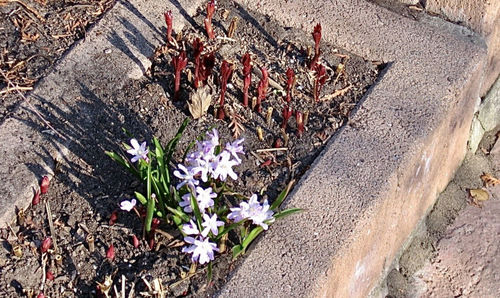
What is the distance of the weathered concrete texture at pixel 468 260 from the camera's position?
13.1ft

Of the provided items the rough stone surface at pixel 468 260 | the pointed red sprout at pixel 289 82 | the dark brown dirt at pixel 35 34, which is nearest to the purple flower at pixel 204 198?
the pointed red sprout at pixel 289 82

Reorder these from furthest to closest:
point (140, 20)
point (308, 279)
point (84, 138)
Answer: point (140, 20), point (84, 138), point (308, 279)

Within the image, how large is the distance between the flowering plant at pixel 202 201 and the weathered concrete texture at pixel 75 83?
416 millimetres

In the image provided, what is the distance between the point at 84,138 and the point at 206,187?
0.64 metres

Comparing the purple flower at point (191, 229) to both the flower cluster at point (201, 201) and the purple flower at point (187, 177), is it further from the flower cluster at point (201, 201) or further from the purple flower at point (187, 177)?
the purple flower at point (187, 177)

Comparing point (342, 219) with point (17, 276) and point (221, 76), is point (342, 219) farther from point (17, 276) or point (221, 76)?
point (17, 276)

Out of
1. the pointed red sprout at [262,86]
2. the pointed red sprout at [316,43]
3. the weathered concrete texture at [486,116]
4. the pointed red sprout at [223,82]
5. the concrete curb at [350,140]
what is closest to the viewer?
the concrete curb at [350,140]

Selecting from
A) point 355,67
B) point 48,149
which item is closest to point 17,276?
point 48,149

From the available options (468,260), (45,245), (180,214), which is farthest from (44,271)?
(468,260)

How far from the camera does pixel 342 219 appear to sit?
127 inches

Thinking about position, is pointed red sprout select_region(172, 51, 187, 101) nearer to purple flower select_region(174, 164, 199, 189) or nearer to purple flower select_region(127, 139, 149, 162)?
purple flower select_region(127, 139, 149, 162)

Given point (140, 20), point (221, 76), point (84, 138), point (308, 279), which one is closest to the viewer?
point (308, 279)

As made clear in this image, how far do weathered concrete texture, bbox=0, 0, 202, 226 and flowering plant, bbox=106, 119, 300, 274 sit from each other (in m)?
0.42

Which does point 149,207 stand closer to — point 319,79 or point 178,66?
point 178,66
